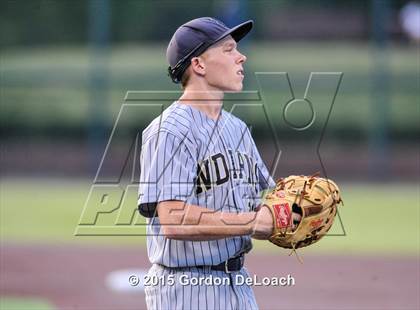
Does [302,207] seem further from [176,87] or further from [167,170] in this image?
[176,87]

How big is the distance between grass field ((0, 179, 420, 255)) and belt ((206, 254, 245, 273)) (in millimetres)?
6368

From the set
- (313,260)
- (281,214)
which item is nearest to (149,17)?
(313,260)

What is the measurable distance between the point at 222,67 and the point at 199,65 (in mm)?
100

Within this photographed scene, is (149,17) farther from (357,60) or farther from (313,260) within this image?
(313,260)

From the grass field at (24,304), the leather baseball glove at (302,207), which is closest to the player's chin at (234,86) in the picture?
the leather baseball glove at (302,207)

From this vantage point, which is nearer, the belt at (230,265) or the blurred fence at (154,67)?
the belt at (230,265)

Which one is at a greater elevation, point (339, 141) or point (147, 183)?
point (339, 141)

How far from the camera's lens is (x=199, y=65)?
13.1ft

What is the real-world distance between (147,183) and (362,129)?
14.9 metres

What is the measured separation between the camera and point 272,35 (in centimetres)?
1816

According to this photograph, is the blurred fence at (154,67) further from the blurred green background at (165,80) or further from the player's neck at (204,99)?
the player's neck at (204,99)

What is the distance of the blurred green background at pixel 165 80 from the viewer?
17453mm

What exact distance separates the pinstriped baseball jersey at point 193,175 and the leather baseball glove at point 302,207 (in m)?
0.16

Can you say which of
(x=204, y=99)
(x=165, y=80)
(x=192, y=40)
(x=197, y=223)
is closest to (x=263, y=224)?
(x=197, y=223)
